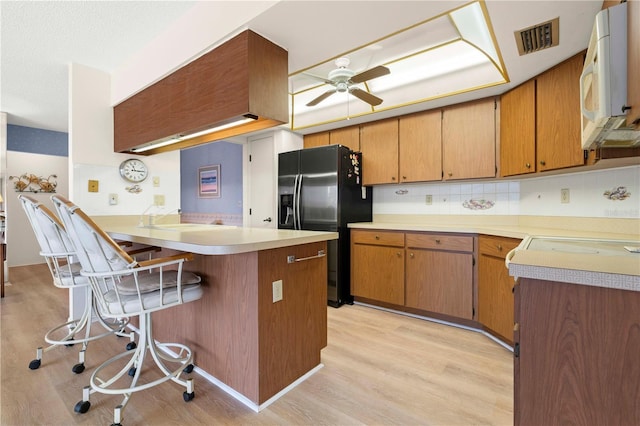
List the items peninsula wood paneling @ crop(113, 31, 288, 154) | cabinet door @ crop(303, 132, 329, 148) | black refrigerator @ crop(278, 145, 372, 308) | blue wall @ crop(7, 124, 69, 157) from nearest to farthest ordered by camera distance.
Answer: peninsula wood paneling @ crop(113, 31, 288, 154), black refrigerator @ crop(278, 145, 372, 308), cabinet door @ crop(303, 132, 329, 148), blue wall @ crop(7, 124, 69, 157)

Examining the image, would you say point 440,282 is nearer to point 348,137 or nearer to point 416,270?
point 416,270

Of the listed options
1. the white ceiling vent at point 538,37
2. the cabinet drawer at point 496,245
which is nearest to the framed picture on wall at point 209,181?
the cabinet drawer at point 496,245

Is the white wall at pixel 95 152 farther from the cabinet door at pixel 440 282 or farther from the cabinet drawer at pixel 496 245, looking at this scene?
the cabinet drawer at pixel 496 245

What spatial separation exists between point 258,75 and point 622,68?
1.70 metres

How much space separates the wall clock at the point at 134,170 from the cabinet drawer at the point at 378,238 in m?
2.35

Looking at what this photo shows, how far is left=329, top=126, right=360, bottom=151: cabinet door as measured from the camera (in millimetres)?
3730

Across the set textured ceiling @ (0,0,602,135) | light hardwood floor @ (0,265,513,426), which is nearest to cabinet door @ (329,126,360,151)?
textured ceiling @ (0,0,602,135)

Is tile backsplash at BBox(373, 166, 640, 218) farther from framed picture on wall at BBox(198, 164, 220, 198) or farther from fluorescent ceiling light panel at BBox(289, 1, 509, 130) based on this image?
framed picture on wall at BBox(198, 164, 220, 198)

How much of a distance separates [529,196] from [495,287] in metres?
1.03

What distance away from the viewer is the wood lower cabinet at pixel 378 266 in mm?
3039

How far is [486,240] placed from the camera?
2516 millimetres

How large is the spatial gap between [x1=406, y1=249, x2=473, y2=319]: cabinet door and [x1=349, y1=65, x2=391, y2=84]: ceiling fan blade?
64.7 inches

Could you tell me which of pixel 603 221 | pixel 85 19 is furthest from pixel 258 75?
pixel 603 221

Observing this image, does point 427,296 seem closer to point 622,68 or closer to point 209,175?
point 622,68
